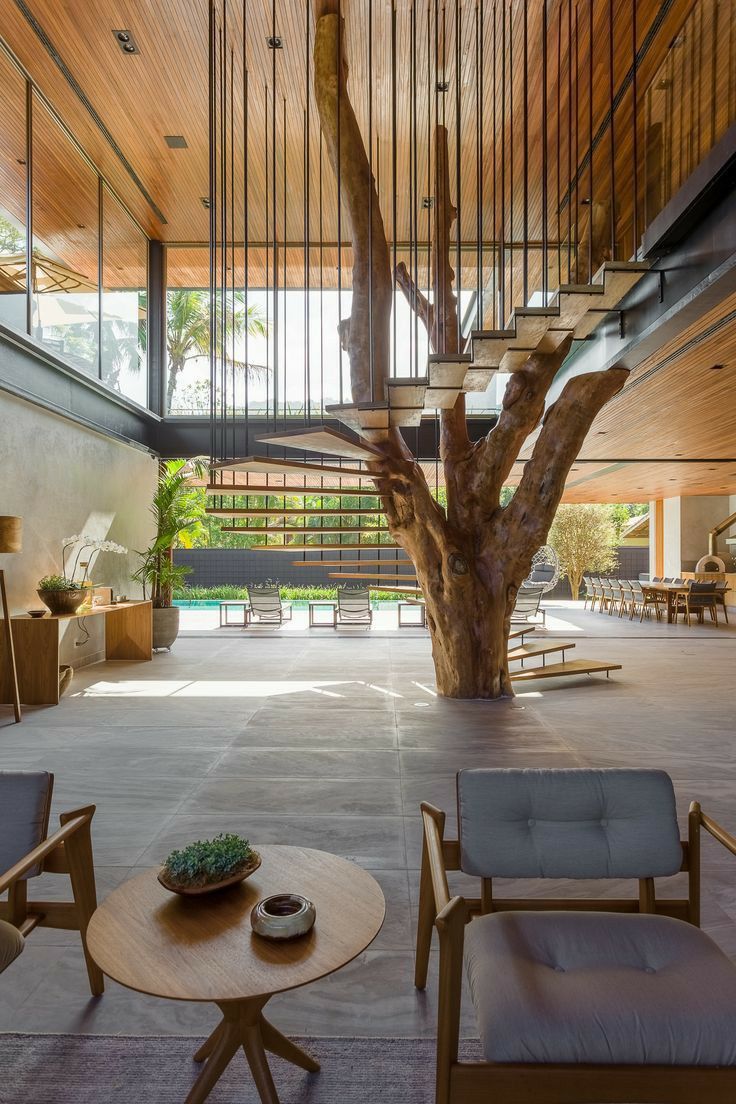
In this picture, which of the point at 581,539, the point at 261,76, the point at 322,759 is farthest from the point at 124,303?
the point at 581,539

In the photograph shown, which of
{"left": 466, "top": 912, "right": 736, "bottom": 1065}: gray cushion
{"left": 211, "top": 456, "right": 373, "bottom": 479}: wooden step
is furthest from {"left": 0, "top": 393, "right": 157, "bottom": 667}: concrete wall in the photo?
{"left": 466, "top": 912, "right": 736, "bottom": 1065}: gray cushion

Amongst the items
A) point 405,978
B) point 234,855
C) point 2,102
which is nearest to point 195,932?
point 234,855

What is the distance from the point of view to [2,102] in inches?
244

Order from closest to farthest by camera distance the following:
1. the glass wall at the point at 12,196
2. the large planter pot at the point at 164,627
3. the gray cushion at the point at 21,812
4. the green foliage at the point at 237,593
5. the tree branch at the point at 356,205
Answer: the gray cushion at the point at 21,812
the tree branch at the point at 356,205
the glass wall at the point at 12,196
the large planter pot at the point at 164,627
the green foliage at the point at 237,593

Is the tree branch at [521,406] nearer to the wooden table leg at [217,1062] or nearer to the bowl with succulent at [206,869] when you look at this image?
the bowl with succulent at [206,869]

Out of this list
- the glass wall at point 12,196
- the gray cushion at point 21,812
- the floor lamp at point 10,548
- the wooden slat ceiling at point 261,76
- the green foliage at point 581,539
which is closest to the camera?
the gray cushion at point 21,812

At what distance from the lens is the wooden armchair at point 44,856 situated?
2.04 meters

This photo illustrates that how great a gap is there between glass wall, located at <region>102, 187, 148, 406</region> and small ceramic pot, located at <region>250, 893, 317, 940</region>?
26.2 ft

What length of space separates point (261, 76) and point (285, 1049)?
7.29 metres

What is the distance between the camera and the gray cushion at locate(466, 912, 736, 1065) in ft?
4.58

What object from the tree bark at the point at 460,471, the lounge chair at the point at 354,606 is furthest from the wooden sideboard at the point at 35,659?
the lounge chair at the point at 354,606

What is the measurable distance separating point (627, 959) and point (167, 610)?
850cm

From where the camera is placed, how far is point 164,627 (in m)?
9.38

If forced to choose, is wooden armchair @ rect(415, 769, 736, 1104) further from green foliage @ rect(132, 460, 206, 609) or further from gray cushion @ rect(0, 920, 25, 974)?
green foliage @ rect(132, 460, 206, 609)
